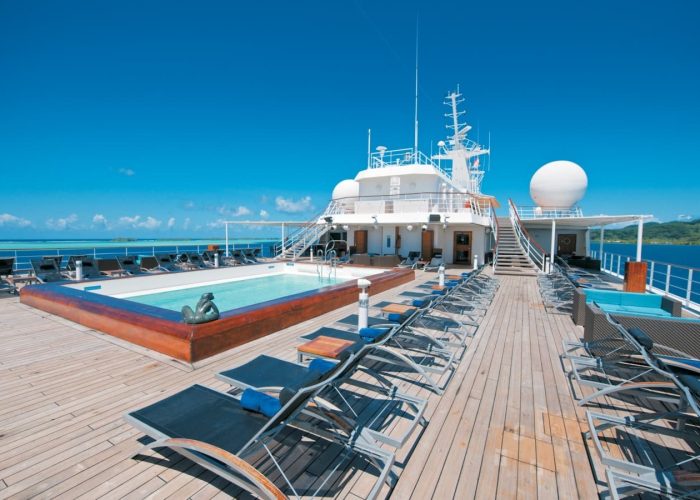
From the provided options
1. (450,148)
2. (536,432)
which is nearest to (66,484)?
(536,432)

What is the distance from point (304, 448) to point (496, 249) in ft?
41.2

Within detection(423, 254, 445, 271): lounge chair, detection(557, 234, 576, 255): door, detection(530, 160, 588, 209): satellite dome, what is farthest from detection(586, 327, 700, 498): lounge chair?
detection(530, 160, 588, 209): satellite dome

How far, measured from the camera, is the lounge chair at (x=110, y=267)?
9.88 m

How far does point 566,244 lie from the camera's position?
18.8 metres

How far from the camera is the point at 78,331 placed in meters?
4.63

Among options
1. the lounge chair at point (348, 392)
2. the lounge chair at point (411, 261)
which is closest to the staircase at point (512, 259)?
the lounge chair at point (411, 261)

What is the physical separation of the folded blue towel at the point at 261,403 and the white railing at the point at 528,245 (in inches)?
481

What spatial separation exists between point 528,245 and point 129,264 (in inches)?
556

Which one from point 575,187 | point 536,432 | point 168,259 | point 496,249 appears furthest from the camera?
point 575,187

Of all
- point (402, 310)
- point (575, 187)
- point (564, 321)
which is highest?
point (575, 187)

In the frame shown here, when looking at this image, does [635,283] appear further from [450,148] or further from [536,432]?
[450,148]

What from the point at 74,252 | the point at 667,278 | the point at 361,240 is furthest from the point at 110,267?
the point at 667,278

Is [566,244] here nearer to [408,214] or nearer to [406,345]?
[408,214]

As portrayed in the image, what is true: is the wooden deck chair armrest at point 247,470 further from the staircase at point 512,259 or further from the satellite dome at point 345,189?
the satellite dome at point 345,189
